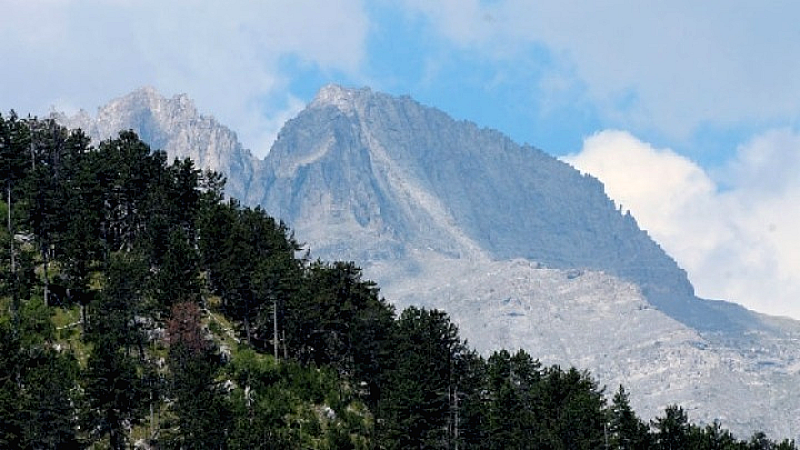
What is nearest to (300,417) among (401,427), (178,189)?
(401,427)

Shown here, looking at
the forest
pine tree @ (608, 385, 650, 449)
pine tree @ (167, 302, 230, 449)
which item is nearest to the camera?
pine tree @ (167, 302, 230, 449)

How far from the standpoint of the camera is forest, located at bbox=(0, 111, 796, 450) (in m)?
110

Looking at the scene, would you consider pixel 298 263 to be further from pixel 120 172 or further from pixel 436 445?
pixel 436 445

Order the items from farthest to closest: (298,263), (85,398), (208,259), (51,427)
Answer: (298,263)
(208,259)
(85,398)
(51,427)

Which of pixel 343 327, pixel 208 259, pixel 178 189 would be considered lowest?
pixel 343 327

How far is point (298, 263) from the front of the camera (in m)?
154

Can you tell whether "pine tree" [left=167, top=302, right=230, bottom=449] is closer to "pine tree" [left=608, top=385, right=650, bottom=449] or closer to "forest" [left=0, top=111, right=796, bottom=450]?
"forest" [left=0, top=111, right=796, bottom=450]

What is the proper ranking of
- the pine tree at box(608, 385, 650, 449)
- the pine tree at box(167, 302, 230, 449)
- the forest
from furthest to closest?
the pine tree at box(608, 385, 650, 449) < the forest < the pine tree at box(167, 302, 230, 449)

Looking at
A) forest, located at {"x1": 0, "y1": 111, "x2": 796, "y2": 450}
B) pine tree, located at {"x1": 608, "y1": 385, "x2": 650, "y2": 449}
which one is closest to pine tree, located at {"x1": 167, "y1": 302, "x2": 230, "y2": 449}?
forest, located at {"x1": 0, "y1": 111, "x2": 796, "y2": 450}

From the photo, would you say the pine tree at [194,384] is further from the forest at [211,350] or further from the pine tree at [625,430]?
the pine tree at [625,430]

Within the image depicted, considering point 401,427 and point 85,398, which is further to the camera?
point 401,427

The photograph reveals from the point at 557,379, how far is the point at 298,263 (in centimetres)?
3848

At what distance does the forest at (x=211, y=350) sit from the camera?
4316 inches

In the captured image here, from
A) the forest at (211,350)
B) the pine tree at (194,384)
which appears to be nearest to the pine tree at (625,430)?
the forest at (211,350)
